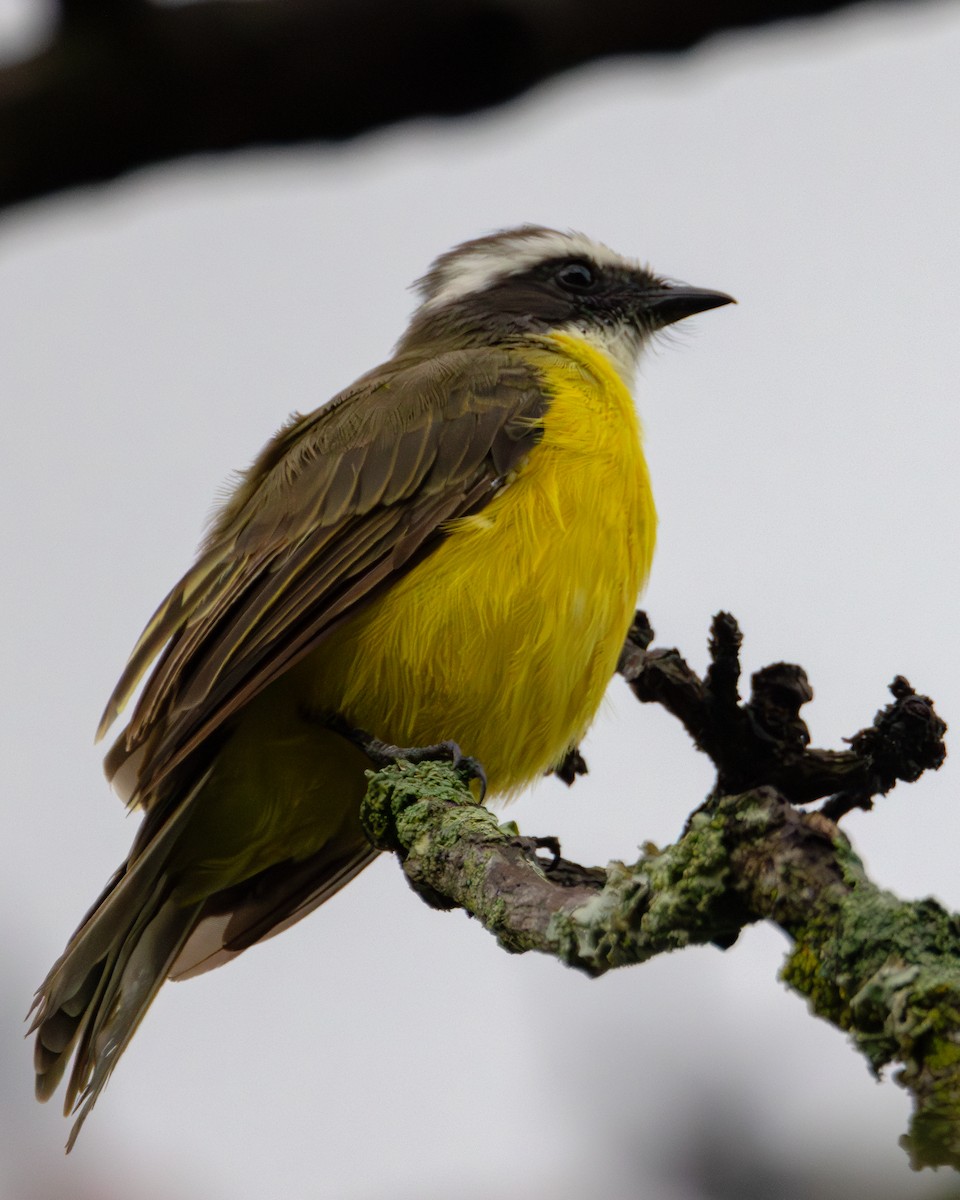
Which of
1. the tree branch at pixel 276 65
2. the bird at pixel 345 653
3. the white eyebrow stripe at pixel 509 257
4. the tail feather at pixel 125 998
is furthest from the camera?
the white eyebrow stripe at pixel 509 257

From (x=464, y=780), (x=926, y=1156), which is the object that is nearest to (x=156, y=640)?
(x=464, y=780)

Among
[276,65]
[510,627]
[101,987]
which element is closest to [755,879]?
[276,65]

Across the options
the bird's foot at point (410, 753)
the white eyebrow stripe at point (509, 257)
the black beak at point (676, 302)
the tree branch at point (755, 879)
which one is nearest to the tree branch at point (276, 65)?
the tree branch at point (755, 879)

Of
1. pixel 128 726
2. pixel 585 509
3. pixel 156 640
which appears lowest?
pixel 128 726

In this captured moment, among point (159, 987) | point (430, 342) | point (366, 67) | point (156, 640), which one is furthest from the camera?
point (430, 342)

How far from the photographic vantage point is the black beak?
6746mm

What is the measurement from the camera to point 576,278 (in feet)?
22.6

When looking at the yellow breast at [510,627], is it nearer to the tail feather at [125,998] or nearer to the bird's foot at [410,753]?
the bird's foot at [410,753]

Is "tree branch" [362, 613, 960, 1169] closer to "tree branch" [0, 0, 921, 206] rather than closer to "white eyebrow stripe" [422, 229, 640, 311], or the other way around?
"tree branch" [0, 0, 921, 206]

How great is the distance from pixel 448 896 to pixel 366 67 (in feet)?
6.14

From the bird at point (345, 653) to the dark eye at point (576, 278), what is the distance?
3.87 ft

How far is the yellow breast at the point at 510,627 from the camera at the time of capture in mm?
4883

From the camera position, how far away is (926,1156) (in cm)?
133

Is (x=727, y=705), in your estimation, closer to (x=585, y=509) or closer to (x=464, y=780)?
(x=464, y=780)
